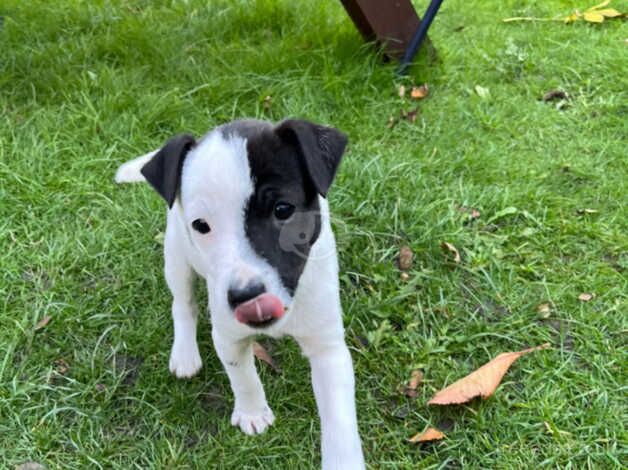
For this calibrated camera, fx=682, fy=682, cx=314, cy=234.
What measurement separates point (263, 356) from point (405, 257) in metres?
0.93

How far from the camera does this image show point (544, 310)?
323cm

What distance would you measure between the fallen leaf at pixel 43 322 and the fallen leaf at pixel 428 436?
1.79 meters

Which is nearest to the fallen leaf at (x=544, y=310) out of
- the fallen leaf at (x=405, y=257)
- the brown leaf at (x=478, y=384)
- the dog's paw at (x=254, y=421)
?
the brown leaf at (x=478, y=384)

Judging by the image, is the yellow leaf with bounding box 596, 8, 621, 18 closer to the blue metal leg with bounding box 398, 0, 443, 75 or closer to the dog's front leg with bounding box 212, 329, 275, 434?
the blue metal leg with bounding box 398, 0, 443, 75

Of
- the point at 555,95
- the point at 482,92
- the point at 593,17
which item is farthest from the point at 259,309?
the point at 593,17

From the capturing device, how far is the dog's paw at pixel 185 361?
2979 mm

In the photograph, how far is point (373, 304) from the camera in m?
3.26

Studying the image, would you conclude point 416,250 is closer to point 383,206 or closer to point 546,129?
point 383,206

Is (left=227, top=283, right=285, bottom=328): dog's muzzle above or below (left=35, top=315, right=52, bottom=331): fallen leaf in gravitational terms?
above

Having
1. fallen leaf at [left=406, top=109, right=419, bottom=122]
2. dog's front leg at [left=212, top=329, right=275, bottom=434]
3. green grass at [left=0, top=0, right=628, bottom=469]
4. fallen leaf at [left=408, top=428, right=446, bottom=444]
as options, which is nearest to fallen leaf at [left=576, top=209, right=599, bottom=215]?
green grass at [left=0, top=0, right=628, bottom=469]

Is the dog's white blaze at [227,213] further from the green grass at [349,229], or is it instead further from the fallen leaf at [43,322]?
the fallen leaf at [43,322]

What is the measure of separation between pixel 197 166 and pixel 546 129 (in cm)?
316

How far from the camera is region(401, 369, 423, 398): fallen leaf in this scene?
9.50 ft

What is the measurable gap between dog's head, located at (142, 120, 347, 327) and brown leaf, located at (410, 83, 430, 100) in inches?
109
